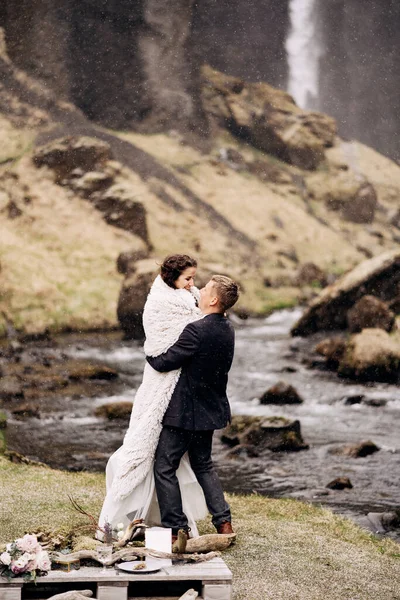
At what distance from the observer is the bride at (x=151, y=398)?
19.6ft

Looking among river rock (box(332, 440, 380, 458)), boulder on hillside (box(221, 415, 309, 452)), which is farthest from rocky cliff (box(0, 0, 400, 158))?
river rock (box(332, 440, 380, 458))

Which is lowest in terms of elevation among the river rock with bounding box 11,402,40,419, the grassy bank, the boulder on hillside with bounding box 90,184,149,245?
the grassy bank

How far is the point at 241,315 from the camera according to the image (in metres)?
19.3

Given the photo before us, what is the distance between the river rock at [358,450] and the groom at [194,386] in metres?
8.12

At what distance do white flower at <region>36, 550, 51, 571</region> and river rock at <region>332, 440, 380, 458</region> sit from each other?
9740mm

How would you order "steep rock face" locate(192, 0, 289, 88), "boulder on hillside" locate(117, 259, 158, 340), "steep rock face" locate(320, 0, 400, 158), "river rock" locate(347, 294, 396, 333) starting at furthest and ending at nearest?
1. "steep rock face" locate(320, 0, 400, 158)
2. "steep rock face" locate(192, 0, 289, 88)
3. "boulder on hillside" locate(117, 259, 158, 340)
4. "river rock" locate(347, 294, 396, 333)

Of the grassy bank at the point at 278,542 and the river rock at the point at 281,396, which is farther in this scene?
the river rock at the point at 281,396

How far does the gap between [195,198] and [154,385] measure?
14.8 m

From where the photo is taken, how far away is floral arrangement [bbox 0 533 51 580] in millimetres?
4520

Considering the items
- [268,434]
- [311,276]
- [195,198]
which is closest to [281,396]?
[268,434]

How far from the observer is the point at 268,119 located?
2119 centimetres

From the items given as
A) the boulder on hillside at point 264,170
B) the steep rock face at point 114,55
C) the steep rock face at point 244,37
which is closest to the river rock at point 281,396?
the boulder on hillside at point 264,170

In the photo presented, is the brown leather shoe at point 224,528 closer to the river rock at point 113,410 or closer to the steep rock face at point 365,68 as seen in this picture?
the river rock at point 113,410

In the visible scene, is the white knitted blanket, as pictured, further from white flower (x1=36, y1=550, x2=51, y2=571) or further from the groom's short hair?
white flower (x1=36, y1=550, x2=51, y2=571)
